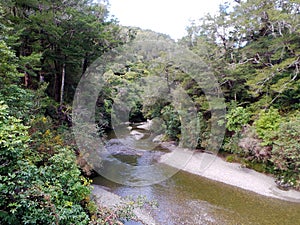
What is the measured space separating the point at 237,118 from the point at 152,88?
6.60m

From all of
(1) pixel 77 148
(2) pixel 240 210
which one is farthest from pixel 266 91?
(1) pixel 77 148

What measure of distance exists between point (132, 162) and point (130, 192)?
11.9 ft

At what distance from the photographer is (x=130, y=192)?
7.58 m

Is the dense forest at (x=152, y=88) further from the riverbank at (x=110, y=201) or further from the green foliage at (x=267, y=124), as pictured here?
the riverbank at (x=110, y=201)

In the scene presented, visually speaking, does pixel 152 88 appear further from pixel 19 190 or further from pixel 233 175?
pixel 19 190

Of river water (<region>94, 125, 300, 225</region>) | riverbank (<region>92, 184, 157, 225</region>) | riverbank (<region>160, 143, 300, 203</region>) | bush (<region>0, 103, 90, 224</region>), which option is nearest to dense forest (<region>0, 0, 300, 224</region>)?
bush (<region>0, 103, 90, 224</region>)

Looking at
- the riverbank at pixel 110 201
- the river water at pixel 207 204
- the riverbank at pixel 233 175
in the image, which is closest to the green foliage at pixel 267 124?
the riverbank at pixel 233 175

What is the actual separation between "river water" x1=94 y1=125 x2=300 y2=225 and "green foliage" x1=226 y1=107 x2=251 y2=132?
3.25m

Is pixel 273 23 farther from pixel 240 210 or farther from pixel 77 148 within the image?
pixel 77 148

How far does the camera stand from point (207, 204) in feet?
22.1

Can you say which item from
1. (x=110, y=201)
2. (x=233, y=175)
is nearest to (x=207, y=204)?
(x=233, y=175)

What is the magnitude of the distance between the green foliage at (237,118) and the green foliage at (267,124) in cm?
82

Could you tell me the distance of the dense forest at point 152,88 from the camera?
372 centimetres

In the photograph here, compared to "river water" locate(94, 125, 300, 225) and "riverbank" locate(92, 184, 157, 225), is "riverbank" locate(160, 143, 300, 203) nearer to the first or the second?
"river water" locate(94, 125, 300, 225)
